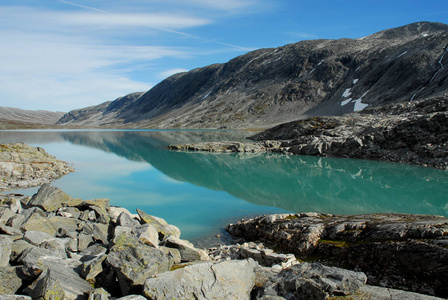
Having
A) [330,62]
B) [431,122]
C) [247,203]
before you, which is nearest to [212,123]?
[330,62]

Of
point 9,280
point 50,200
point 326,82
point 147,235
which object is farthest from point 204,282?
point 326,82

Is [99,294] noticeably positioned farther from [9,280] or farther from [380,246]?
[380,246]

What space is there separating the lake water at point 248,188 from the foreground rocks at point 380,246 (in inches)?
205

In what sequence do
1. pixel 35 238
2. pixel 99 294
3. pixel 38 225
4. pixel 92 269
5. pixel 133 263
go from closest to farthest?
pixel 99 294 → pixel 133 263 → pixel 92 269 → pixel 35 238 → pixel 38 225

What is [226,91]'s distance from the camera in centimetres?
19500

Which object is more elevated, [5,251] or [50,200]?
[5,251]

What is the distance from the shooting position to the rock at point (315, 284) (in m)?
6.94

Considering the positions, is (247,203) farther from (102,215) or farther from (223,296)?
(223,296)

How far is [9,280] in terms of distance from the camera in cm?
689

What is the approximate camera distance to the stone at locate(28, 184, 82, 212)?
46.0 feet

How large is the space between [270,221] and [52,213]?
9976 mm

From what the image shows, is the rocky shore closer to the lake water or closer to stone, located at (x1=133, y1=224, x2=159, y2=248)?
the lake water

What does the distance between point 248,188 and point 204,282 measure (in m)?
22.3

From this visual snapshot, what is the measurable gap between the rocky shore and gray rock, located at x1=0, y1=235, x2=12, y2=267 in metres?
41.5
